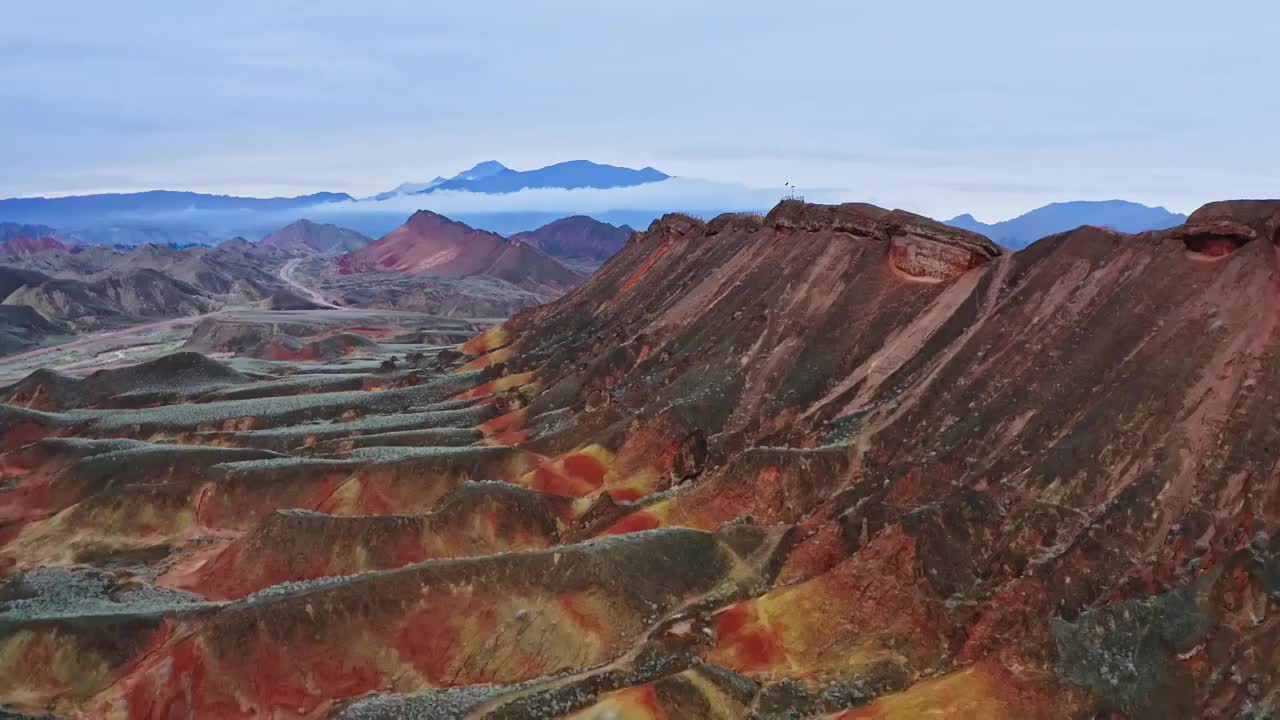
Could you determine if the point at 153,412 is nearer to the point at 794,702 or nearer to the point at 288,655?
the point at 288,655

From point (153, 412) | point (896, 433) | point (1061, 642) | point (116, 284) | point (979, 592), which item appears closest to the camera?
point (1061, 642)

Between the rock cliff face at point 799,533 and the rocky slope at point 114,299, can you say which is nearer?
the rock cliff face at point 799,533

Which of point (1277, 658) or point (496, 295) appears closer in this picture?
Answer: point (1277, 658)

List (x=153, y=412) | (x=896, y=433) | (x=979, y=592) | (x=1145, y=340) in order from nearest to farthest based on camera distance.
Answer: (x=979, y=592), (x=1145, y=340), (x=896, y=433), (x=153, y=412)

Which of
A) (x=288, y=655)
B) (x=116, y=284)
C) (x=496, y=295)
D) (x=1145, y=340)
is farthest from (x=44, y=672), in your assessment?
(x=116, y=284)

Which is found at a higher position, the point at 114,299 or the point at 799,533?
the point at 114,299

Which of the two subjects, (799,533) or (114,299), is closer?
(799,533)

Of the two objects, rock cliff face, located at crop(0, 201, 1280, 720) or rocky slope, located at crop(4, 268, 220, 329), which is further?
rocky slope, located at crop(4, 268, 220, 329)

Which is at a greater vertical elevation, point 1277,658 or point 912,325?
point 912,325
